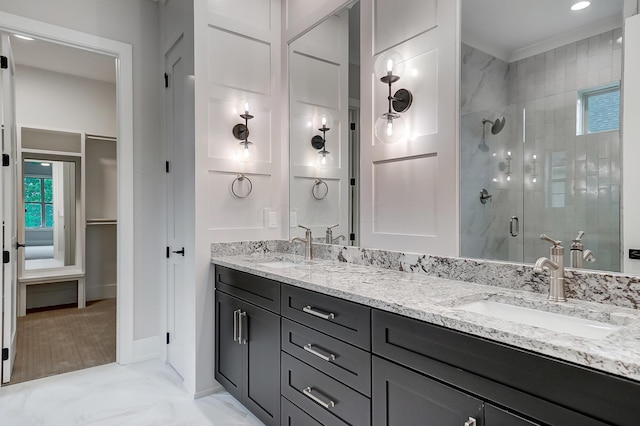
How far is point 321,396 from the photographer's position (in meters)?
1.58

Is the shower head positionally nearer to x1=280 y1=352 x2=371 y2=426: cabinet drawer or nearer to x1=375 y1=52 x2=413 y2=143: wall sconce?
x1=375 y1=52 x2=413 y2=143: wall sconce

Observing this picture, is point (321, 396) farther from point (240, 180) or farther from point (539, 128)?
point (240, 180)

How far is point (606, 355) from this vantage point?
78 centimetres

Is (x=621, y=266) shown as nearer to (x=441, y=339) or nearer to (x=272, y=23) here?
(x=441, y=339)

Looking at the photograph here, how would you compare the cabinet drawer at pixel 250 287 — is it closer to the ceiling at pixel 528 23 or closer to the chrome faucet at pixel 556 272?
the chrome faucet at pixel 556 272

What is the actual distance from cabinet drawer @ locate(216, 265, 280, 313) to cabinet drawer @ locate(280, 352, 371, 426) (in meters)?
0.29

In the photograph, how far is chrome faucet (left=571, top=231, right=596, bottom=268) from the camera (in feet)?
4.30

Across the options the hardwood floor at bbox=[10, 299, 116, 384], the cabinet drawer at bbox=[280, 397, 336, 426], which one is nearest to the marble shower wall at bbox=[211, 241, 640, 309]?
the cabinet drawer at bbox=[280, 397, 336, 426]

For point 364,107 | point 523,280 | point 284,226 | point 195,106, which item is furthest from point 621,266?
point 195,106

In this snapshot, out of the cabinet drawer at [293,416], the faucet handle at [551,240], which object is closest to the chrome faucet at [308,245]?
the cabinet drawer at [293,416]

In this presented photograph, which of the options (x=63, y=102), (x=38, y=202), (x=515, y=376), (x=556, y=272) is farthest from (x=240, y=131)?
(x=38, y=202)

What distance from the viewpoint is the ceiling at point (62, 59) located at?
372 cm

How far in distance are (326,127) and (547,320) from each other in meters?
1.80

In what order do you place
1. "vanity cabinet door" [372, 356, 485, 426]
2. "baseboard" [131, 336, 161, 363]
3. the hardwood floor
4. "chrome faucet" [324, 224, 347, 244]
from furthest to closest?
"baseboard" [131, 336, 161, 363], the hardwood floor, "chrome faucet" [324, 224, 347, 244], "vanity cabinet door" [372, 356, 485, 426]
